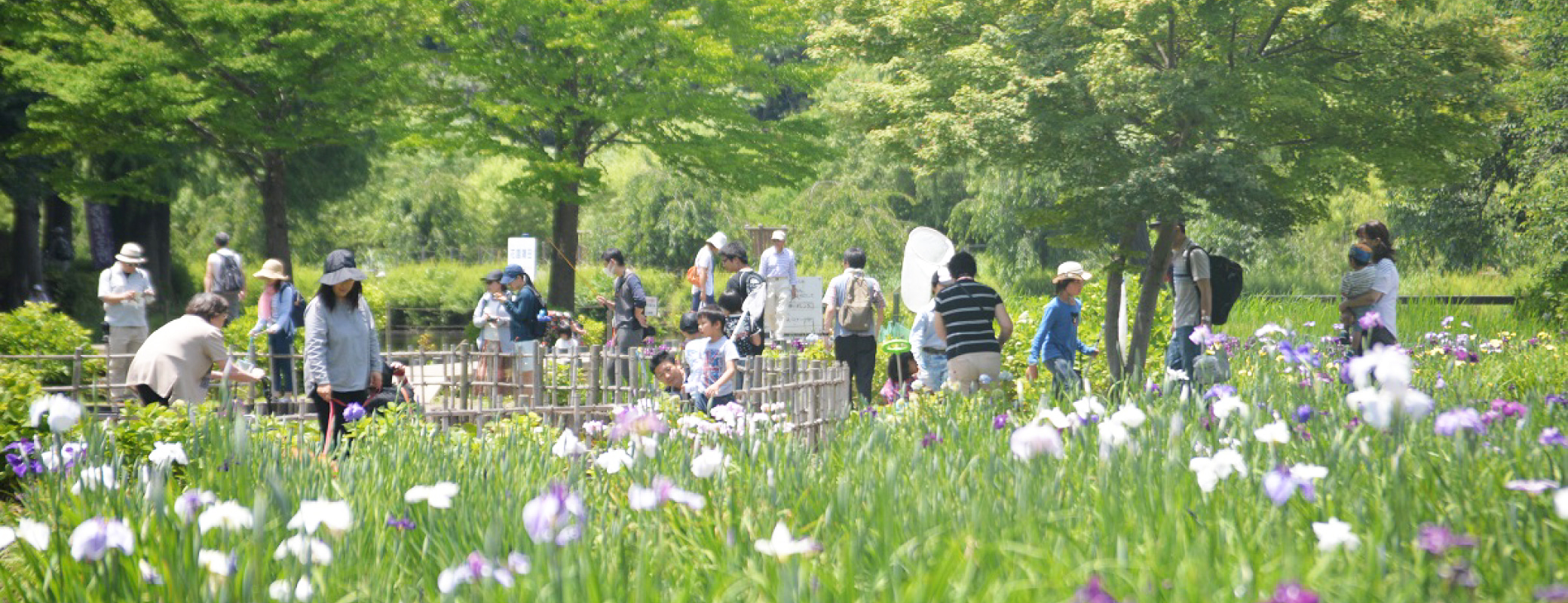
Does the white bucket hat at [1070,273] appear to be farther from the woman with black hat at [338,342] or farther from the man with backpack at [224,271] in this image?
the man with backpack at [224,271]

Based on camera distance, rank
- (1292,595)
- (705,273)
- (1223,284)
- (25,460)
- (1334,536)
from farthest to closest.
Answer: (705,273) < (1223,284) < (25,460) < (1334,536) < (1292,595)

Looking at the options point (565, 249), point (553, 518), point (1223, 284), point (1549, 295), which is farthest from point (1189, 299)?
point (565, 249)

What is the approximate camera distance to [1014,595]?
240cm

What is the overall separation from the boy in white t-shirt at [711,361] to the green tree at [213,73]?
602 inches

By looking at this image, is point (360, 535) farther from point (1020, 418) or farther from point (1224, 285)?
point (1224, 285)

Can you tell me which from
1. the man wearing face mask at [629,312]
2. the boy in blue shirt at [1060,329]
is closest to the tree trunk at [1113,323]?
the boy in blue shirt at [1060,329]

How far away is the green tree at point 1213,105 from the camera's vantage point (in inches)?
438

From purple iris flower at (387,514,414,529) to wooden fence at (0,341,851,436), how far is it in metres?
2.64

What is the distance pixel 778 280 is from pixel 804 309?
1.61ft

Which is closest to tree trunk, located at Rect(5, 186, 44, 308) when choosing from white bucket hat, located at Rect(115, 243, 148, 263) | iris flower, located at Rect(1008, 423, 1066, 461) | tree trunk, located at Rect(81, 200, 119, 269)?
tree trunk, located at Rect(81, 200, 119, 269)

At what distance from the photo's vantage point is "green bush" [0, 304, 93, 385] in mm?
11047

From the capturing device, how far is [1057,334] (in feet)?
26.5

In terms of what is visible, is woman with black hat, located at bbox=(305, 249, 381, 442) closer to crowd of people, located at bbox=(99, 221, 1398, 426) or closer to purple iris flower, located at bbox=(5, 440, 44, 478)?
crowd of people, located at bbox=(99, 221, 1398, 426)

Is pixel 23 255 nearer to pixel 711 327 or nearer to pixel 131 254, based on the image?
pixel 131 254
